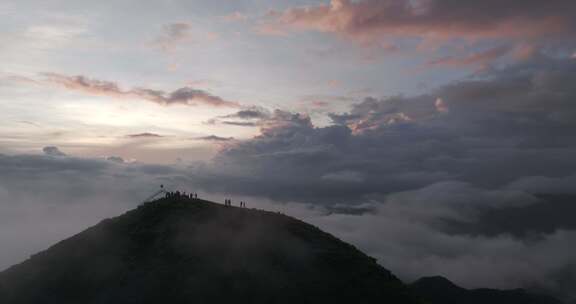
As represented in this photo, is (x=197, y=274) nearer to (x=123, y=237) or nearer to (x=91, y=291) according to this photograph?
(x=91, y=291)

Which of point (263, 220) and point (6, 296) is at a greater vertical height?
point (263, 220)

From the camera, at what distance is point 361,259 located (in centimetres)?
9438

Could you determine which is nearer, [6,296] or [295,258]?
[6,296]

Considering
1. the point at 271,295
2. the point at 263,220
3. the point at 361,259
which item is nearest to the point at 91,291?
the point at 271,295

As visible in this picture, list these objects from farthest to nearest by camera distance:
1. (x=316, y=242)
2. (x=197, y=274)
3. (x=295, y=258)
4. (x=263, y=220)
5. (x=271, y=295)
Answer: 1. (x=263, y=220)
2. (x=316, y=242)
3. (x=295, y=258)
4. (x=197, y=274)
5. (x=271, y=295)

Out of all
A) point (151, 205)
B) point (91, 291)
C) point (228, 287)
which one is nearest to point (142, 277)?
point (91, 291)

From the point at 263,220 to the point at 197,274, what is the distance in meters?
26.4

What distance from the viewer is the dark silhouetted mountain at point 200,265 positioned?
7931 cm

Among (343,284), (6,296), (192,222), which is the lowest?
(6,296)

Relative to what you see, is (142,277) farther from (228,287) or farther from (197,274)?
(228,287)

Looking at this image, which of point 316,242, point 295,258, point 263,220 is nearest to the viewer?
point 295,258

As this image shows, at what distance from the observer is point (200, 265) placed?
282 feet

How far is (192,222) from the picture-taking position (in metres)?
101

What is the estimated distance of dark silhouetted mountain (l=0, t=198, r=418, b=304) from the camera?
79.3m
